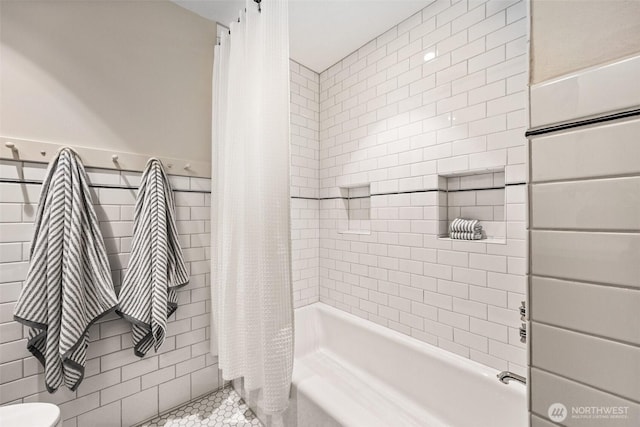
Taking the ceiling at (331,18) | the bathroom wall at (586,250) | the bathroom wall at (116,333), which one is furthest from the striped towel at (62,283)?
the bathroom wall at (586,250)

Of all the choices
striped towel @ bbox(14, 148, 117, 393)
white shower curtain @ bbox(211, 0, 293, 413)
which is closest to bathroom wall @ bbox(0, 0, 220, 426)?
striped towel @ bbox(14, 148, 117, 393)

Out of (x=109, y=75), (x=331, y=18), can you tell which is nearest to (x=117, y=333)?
(x=109, y=75)

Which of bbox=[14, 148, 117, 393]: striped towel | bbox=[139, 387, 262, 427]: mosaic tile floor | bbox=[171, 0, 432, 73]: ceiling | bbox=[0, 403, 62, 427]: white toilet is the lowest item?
bbox=[139, 387, 262, 427]: mosaic tile floor

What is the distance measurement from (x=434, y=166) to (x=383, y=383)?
4.92 ft

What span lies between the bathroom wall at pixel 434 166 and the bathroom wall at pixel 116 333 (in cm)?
112

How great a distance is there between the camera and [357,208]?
2240 mm

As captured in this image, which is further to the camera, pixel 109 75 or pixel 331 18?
pixel 331 18

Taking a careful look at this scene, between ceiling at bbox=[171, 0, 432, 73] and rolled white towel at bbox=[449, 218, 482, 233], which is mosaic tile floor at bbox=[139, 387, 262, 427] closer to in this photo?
rolled white towel at bbox=[449, 218, 482, 233]

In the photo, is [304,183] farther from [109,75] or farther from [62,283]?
[62,283]

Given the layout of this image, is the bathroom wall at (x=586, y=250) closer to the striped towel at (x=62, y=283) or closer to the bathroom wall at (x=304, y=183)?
the striped towel at (x=62, y=283)

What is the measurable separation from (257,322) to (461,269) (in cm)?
117

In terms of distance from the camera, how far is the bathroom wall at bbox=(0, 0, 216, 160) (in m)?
1.18

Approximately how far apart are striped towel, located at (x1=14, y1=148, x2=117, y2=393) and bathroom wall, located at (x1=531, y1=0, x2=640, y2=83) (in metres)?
1.71

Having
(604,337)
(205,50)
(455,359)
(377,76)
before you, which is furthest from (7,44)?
Result: (455,359)
